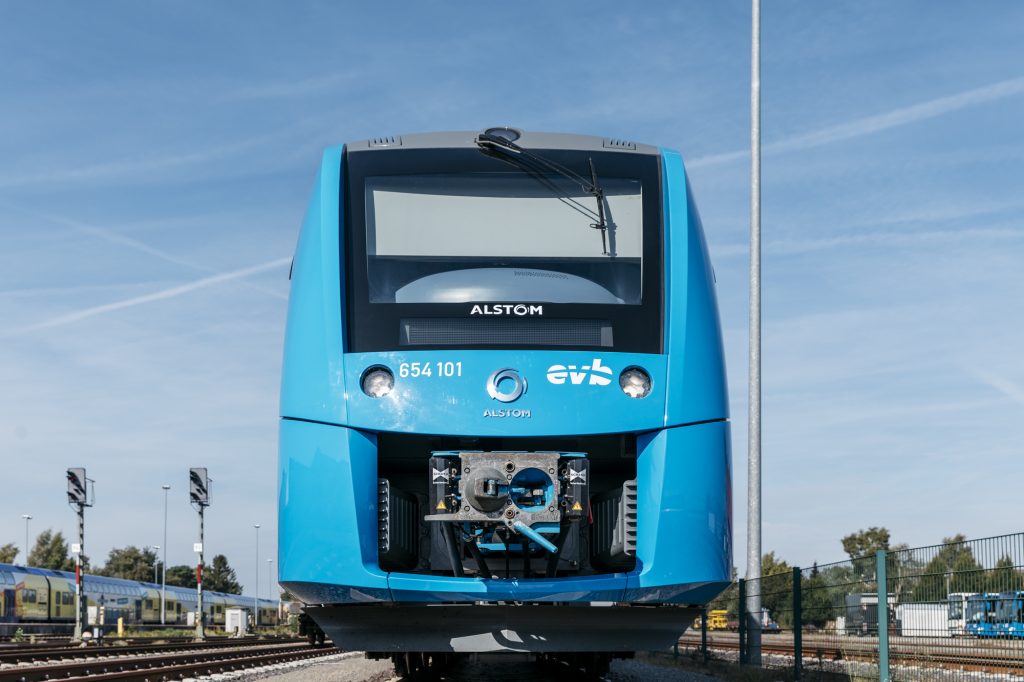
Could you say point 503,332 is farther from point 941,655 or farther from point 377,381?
point 941,655

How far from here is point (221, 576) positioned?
139500mm

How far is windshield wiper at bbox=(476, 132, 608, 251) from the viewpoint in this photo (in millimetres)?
8297

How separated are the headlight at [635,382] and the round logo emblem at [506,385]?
642 mm

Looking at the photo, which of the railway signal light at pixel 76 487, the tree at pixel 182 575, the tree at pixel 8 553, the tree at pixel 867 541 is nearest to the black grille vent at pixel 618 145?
the railway signal light at pixel 76 487

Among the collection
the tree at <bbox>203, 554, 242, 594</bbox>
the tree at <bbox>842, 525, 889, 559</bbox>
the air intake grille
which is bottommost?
the tree at <bbox>203, 554, 242, 594</bbox>

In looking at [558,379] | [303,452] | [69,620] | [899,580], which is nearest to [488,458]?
[558,379]

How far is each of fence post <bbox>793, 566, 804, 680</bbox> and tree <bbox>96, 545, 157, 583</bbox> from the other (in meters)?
120

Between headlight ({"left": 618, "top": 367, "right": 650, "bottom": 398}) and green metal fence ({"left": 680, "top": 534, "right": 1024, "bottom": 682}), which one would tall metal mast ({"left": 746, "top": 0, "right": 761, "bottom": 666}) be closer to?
green metal fence ({"left": 680, "top": 534, "right": 1024, "bottom": 682})

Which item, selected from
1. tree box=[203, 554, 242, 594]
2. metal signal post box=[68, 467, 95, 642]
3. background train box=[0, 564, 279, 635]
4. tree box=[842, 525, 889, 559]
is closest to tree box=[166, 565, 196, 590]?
tree box=[203, 554, 242, 594]

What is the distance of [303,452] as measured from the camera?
7.52 m

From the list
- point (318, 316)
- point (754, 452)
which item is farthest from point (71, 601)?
point (318, 316)

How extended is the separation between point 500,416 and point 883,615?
5681 mm

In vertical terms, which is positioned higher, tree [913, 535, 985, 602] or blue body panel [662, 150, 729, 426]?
blue body panel [662, 150, 729, 426]

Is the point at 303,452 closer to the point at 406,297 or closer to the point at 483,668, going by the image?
the point at 406,297
